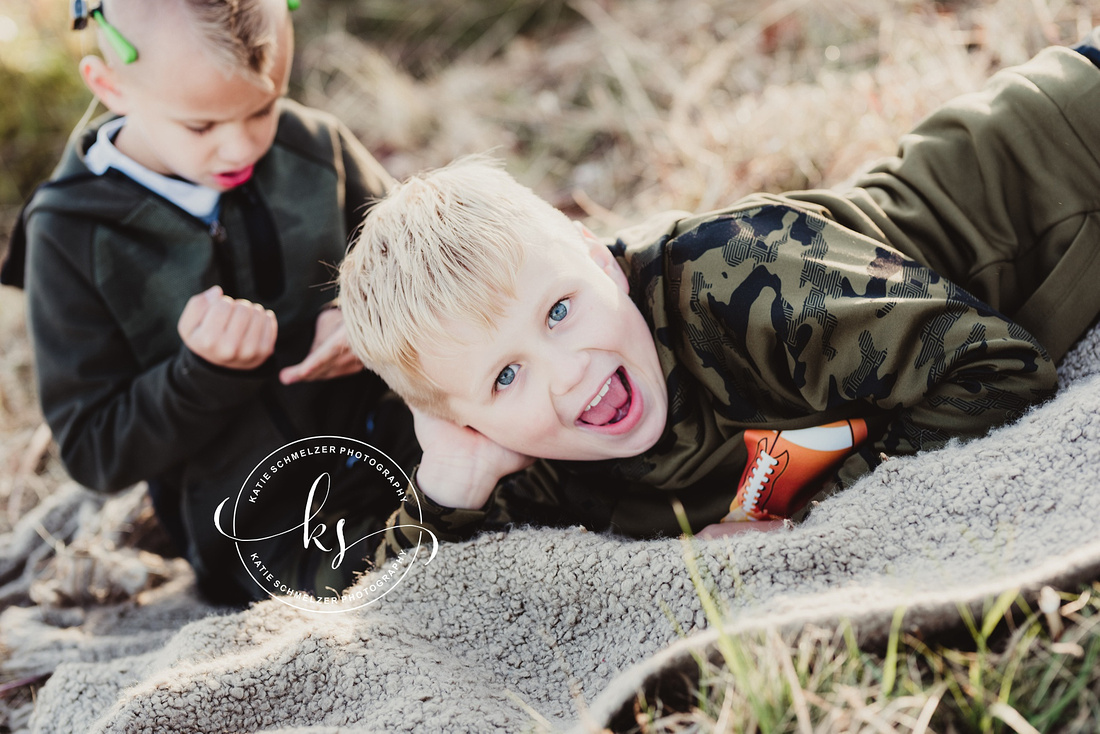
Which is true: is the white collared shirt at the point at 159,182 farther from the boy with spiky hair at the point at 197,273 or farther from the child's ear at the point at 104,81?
the child's ear at the point at 104,81

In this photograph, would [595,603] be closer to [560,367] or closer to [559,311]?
[560,367]

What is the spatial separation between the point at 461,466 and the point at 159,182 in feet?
3.90

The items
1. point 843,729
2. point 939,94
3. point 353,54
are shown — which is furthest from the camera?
point 353,54

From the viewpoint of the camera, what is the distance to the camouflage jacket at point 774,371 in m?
1.67

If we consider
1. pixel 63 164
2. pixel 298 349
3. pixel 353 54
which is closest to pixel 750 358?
pixel 298 349

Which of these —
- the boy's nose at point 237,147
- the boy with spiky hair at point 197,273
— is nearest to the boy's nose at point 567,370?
the boy with spiky hair at point 197,273

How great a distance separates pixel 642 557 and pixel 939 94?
82.9 inches

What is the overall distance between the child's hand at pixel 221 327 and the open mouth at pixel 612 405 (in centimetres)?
92

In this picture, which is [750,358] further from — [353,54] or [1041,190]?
[353,54]

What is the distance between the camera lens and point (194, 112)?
2.02 m

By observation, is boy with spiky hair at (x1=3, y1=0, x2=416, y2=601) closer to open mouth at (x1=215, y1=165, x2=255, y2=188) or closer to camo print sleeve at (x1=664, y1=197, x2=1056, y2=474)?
open mouth at (x1=215, y1=165, x2=255, y2=188)

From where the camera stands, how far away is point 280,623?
181cm

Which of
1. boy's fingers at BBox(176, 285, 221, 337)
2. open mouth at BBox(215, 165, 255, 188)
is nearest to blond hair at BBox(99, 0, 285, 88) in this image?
open mouth at BBox(215, 165, 255, 188)

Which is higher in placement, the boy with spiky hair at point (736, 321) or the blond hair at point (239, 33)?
the blond hair at point (239, 33)
